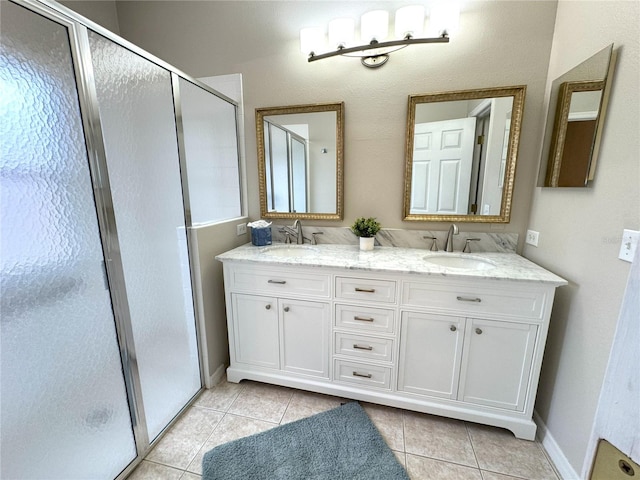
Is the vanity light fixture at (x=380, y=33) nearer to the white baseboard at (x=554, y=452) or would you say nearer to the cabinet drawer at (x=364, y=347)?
the cabinet drawer at (x=364, y=347)

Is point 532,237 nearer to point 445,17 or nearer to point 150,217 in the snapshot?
point 445,17

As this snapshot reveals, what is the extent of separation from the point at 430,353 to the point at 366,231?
0.79m

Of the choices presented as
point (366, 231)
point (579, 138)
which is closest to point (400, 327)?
point (366, 231)

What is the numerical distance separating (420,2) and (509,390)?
218cm

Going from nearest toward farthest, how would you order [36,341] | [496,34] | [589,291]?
1. [36,341]
2. [589,291]
3. [496,34]

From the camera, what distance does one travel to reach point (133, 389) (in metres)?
1.28

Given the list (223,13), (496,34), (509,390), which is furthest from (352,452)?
(223,13)

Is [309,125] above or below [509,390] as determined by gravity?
above

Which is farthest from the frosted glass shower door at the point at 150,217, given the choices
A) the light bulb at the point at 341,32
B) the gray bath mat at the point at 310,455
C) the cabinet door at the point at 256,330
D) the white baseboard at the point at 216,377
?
the light bulb at the point at 341,32

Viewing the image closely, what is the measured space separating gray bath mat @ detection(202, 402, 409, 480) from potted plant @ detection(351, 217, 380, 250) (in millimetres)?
1008

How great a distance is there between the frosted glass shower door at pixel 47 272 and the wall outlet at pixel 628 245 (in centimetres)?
198

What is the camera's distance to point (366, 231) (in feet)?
5.85

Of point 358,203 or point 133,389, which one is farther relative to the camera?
point 358,203

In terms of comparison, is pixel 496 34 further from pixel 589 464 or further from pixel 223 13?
pixel 589 464
